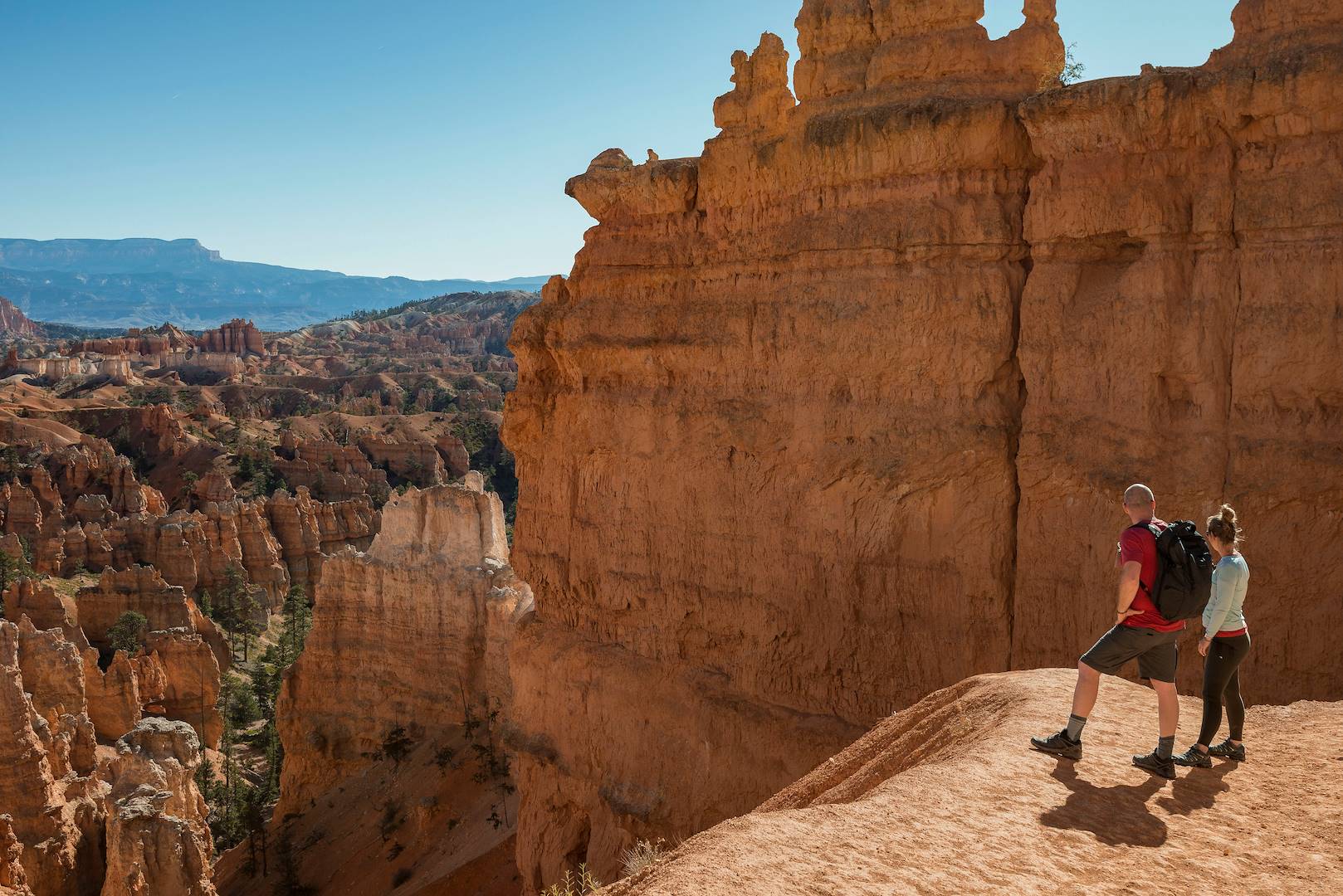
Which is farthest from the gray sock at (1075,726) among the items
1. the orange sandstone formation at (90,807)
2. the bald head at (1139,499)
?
the orange sandstone formation at (90,807)

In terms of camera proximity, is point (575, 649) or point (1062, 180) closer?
point (1062, 180)

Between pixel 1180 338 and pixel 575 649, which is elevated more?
pixel 1180 338

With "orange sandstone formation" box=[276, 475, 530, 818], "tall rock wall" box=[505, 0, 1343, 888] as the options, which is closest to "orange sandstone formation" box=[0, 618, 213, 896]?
"orange sandstone formation" box=[276, 475, 530, 818]

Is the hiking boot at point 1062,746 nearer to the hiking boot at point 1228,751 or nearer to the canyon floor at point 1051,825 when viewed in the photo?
the canyon floor at point 1051,825

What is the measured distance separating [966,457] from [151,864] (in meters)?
13.9

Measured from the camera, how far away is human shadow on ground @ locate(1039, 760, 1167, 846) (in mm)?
4613

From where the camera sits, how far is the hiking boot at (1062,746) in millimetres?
5281

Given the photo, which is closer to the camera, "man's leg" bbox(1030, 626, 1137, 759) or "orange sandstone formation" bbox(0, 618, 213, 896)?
"man's leg" bbox(1030, 626, 1137, 759)

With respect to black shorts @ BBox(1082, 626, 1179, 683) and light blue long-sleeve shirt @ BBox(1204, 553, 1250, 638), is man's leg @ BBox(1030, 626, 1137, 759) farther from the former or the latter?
light blue long-sleeve shirt @ BBox(1204, 553, 1250, 638)

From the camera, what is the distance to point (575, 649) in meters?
11.5

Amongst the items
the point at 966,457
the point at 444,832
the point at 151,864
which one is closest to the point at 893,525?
the point at 966,457

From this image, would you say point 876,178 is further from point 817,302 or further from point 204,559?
point 204,559

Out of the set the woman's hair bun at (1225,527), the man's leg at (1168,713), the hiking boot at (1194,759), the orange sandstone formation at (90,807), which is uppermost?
the woman's hair bun at (1225,527)

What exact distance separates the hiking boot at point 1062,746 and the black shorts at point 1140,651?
359 mm
